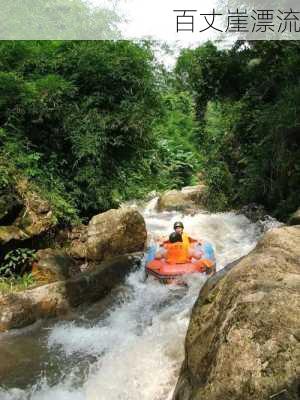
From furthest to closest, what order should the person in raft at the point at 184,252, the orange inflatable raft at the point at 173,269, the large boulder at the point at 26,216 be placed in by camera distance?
the person in raft at the point at 184,252, the orange inflatable raft at the point at 173,269, the large boulder at the point at 26,216

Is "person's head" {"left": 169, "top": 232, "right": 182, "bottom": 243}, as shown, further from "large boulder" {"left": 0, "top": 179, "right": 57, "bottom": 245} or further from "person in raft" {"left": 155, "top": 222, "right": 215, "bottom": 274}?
"large boulder" {"left": 0, "top": 179, "right": 57, "bottom": 245}

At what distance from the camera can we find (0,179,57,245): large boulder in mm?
6793

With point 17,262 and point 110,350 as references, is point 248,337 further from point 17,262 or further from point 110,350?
point 17,262

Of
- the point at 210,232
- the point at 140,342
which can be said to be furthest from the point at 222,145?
the point at 140,342

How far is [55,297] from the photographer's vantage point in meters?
6.04

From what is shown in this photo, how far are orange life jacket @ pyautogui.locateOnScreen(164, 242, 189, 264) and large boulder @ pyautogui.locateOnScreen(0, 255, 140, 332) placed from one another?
85 cm

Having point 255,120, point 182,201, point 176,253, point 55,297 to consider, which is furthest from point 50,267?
point 182,201

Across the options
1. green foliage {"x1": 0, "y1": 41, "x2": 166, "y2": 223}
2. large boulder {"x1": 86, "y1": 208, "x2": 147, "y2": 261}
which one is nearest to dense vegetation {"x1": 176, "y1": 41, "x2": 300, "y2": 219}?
green foliage {"x1": 0, "y1": 41, "x2": 166, "y2": 223}

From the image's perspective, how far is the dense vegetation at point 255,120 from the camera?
9.54 meters

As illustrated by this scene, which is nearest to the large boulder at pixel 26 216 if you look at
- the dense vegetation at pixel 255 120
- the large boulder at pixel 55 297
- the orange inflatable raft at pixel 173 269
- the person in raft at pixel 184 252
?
the large boulder at pixel 55 297

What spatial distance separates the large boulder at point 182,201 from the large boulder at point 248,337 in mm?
10043

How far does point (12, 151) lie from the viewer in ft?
24.3

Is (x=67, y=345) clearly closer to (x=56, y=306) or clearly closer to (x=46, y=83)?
(x=56, y=306)

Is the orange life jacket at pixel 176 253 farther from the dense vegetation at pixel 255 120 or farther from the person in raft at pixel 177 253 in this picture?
the dense vegetation at pixel 255 120
